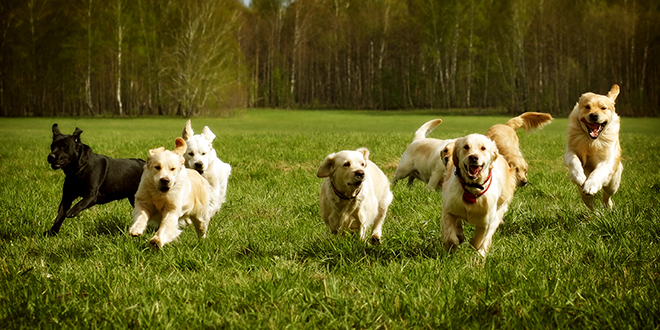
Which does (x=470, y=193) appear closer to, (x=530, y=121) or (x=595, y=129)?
(x=595, y=129)

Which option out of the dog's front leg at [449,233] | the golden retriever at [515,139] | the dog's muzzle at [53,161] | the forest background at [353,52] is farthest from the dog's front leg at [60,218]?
the forest background at [353,52]

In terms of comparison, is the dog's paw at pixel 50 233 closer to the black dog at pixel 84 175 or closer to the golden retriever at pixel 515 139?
the black dog at pixel 84 175

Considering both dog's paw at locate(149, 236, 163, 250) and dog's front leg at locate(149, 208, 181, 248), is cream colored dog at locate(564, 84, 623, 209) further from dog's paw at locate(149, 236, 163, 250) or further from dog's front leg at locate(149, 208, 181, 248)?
dog's paw at locate(149, 236, 163, 250)

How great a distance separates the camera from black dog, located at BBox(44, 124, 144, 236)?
213 inches

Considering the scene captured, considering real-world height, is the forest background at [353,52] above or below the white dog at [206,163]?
above

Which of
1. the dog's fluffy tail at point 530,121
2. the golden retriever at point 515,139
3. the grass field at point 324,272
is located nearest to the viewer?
the grass field at point 324,272

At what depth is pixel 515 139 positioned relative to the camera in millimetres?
6094

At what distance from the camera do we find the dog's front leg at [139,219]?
4.32 meters

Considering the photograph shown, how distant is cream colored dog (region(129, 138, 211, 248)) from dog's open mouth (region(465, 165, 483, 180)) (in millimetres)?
2410

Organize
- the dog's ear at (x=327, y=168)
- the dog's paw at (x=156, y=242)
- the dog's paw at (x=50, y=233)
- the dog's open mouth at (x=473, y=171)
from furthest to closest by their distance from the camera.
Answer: the dog's paw at (x=50, y=233)
the dog's ear at (x=327, y=168)
the dog's paw at (x=156, y=242)
the dog's open mouth at (x=473, y=171)

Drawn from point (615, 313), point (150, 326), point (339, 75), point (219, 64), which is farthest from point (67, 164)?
point (339, 75)

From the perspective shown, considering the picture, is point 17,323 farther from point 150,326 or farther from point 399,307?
point 399,307

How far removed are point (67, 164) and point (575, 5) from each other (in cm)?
4508

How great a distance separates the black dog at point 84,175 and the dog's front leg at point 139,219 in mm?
1026
